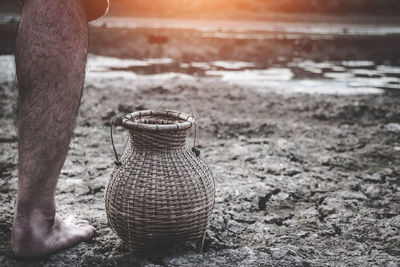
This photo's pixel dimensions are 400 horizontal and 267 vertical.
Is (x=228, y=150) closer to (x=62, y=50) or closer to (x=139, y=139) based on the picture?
(x=139, y=139)

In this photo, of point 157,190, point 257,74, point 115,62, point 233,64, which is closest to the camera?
point 157,190

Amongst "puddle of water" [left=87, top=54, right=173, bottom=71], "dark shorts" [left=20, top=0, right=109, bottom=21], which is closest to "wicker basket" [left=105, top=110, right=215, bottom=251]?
"dark shorts" [left=20, top=0, right=109, bottom=21]

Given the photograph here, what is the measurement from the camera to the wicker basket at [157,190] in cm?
163

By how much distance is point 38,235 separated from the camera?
1645 millimetres

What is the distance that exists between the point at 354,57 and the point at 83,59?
10.4 meters

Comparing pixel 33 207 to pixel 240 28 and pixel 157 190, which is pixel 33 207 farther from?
pixel 240 28

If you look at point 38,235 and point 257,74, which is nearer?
point 38,235

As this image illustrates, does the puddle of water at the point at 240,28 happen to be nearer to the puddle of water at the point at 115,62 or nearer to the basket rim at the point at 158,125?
the puddle of water at the point at 115,62

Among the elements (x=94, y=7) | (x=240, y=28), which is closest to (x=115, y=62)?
(x=94, y=7)

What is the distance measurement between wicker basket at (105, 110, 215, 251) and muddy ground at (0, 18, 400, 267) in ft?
0.47

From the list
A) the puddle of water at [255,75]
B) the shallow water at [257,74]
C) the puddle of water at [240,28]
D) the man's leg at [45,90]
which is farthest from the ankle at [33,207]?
the puddle of water at [240,28]

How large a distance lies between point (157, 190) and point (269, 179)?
124cm

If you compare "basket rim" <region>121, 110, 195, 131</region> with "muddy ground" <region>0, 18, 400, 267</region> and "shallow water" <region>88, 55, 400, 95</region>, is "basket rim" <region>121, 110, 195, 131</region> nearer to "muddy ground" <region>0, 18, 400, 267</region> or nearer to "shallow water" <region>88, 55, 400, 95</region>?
"muddy ground" <region>0, 18, 400, 267</region>

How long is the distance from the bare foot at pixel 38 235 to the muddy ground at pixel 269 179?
0.05 metres
